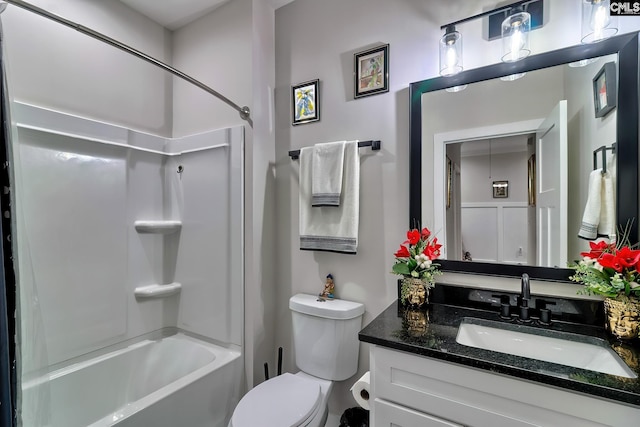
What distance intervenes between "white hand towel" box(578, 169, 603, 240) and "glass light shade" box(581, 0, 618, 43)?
52cm

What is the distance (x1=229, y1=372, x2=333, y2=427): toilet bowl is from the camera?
1285 mm

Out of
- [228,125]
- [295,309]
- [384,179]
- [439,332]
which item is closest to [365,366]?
[295,309]

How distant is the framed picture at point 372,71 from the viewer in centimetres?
163

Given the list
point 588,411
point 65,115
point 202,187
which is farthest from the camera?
point 202,187

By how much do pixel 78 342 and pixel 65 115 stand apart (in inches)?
51.2

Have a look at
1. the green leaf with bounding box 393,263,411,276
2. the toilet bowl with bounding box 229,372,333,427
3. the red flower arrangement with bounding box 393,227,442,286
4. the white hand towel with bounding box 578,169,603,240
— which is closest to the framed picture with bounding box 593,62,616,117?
the white hand towel with bounding box 578,169,603,240

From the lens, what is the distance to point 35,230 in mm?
1578

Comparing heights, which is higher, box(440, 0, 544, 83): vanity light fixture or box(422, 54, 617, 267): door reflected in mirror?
box(440, 0, 544, 83): vanity light fixture

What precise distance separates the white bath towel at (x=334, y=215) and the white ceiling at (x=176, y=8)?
1165 millimetres

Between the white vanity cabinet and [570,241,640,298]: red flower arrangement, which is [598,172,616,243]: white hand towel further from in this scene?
the white vanity cabinet

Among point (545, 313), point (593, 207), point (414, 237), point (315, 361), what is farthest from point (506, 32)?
point (315, 361)

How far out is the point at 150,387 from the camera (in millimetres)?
1937

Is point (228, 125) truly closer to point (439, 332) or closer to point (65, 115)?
point (65, 115)

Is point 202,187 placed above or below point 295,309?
above
